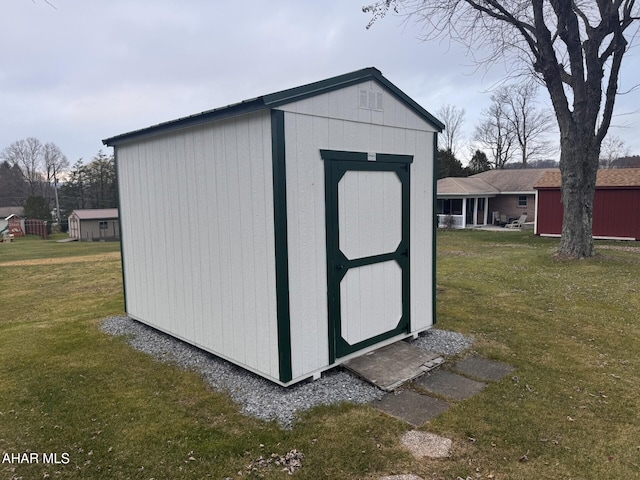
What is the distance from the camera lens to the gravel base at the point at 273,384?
3.66 meters

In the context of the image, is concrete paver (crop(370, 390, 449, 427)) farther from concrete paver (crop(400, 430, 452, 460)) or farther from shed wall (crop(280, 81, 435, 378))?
shed wall (crop(280, 81, 435, 378))

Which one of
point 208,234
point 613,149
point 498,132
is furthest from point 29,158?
point 613,149

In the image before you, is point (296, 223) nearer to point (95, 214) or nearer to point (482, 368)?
point (482, 368)

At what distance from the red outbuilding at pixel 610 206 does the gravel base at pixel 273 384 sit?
1587 centimetres

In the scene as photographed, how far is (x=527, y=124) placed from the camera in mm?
38812

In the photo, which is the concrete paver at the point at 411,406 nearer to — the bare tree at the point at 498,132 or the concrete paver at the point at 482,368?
the concrete paver at the point at 482,368

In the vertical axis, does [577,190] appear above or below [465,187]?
below

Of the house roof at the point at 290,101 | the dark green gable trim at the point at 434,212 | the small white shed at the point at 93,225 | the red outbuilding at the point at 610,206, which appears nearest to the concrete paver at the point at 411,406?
the dark green gable trim at the point at 434,212

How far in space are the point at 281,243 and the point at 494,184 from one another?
89.0 ft

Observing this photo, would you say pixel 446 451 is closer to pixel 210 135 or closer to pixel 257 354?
pixel 257 354

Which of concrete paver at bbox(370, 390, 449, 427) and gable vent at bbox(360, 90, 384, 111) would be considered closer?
concrete paver at bbox(370, 390, 449, 427)

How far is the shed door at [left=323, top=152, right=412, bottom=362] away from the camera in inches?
164

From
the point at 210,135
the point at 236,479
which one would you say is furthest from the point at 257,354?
the point at 210,135

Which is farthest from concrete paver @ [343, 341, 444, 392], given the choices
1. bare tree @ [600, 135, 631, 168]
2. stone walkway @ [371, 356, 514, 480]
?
bare tree @ [600, 135, 631, 168]
